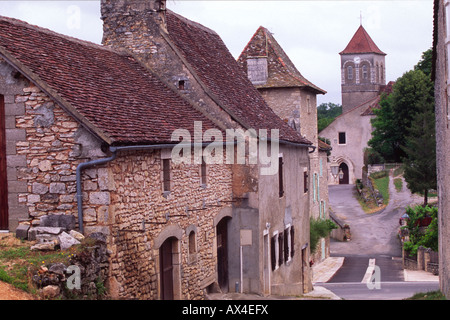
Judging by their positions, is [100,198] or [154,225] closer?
[100,198]

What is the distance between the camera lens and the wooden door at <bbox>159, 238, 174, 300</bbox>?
13.3 meters

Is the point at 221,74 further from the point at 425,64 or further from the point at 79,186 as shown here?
the point at 425,64

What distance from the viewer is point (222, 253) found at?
1694 centimetres

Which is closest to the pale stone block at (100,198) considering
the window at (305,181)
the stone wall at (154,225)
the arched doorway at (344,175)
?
the stone wall at (154,225)

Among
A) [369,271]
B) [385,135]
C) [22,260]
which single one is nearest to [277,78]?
[369,271]

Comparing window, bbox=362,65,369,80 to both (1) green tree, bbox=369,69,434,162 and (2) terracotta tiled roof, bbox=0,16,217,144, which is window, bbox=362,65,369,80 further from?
(2) terracotta tiled roof, bbox=0,16,217,144

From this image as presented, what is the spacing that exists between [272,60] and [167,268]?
16578mm

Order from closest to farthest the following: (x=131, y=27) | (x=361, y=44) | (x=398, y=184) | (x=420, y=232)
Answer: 1. (x=131, y=27)
2. (x=420, y=232)
3. (x=398, y=184)
4. (x=361, y=44)

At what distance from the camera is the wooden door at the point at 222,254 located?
16734 millimetres

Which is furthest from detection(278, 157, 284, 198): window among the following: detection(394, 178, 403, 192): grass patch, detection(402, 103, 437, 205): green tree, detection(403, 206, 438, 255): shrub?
detection(394, 178, 403, 192): grass patch

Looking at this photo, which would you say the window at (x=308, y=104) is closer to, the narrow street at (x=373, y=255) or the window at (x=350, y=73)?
the narrow street at (x=373, y=255)

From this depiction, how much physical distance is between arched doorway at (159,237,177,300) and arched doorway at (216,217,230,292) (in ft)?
10.1

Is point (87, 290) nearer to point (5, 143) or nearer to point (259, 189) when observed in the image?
point (5, 143)

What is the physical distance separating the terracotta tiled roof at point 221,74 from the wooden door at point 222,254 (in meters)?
2.76
